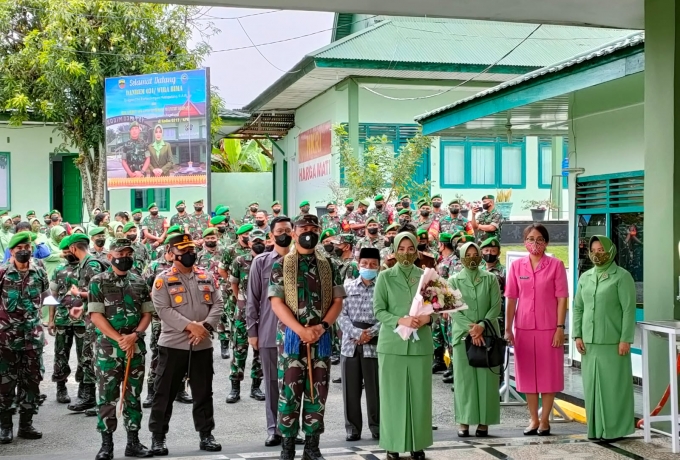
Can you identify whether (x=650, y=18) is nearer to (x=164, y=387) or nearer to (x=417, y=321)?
(x=417, y=321)

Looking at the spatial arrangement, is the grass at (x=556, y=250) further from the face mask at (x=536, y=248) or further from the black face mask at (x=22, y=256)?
the black face mask at (x=22, y=256)

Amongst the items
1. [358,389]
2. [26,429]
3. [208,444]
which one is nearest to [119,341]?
[208,444]

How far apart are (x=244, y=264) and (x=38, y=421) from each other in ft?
10.1

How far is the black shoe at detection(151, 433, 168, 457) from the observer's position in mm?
7535

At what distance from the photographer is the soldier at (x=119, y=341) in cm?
740

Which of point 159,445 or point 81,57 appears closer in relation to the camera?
point 159,445

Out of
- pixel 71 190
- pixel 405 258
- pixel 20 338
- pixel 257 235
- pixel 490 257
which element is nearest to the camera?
pixel 405 258

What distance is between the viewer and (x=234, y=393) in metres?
10.4

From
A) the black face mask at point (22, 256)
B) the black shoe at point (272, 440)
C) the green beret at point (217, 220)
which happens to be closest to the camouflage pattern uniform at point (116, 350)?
the black shoe at point (272, 440)

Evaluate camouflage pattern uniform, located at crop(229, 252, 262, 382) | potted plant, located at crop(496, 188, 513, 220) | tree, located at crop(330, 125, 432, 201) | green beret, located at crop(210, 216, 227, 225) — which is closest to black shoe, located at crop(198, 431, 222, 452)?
camouflage pattern uniform, located at crop(229, 252, 262, 382)

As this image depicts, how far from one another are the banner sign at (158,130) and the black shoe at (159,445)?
13.4m

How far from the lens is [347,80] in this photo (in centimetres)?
2277

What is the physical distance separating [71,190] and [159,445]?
2207cm

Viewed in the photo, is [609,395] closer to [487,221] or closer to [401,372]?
[401,372]
